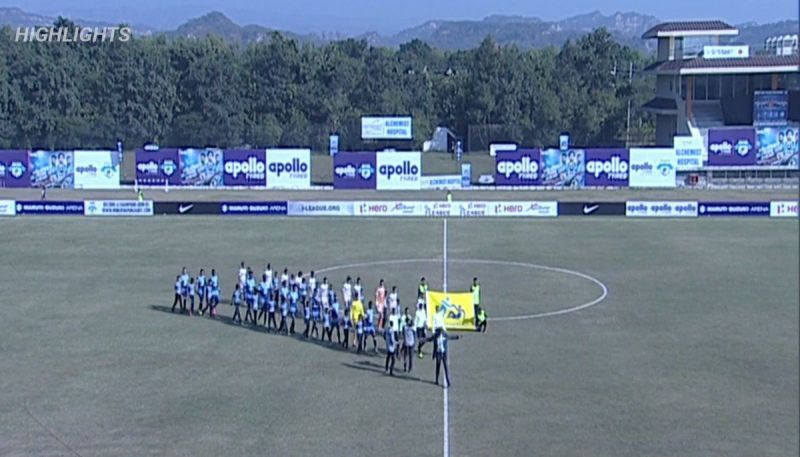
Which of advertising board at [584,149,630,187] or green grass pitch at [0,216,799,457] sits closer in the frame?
green grass pitch at [0,216,799,457]

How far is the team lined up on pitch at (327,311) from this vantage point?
21.4 metres

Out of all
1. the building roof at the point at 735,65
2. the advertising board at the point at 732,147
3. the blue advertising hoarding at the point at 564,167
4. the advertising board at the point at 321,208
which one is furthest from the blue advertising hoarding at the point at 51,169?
the building roof at the point at 735,65

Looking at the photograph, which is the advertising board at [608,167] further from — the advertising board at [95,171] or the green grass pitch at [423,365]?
the advertising board at [95,171]

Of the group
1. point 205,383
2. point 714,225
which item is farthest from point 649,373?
point 714,225

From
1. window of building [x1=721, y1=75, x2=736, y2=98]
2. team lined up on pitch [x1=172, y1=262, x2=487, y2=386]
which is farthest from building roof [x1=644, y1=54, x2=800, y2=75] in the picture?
team lined up on pitch [x1=172, y1=262, x2=487, y2=386]

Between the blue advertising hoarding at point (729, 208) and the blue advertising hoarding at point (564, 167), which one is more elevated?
the blue advertising hoarding at point (564, 167)

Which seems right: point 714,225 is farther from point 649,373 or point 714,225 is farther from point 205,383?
point 205,383

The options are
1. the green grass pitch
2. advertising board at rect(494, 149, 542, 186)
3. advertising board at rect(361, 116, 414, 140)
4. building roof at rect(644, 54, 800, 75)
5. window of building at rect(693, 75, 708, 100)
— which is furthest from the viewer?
advertising board at rect(361, 116, 414, 140)

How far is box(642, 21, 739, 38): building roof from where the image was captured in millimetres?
66938

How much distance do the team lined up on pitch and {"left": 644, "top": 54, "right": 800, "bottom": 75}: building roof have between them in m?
43.0

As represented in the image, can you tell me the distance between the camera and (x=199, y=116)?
82125 mm

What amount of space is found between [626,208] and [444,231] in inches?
368

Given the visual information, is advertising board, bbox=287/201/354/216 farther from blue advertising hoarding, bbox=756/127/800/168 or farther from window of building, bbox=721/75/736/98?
window of building, bbox=721/75/736/98

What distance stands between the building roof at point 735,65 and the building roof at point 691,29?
309 cm
